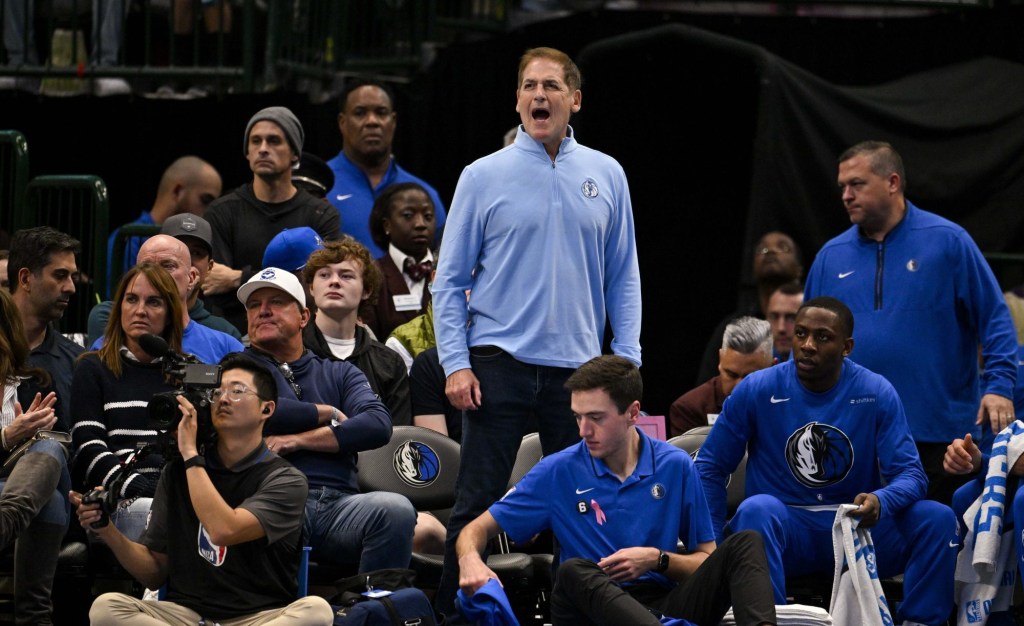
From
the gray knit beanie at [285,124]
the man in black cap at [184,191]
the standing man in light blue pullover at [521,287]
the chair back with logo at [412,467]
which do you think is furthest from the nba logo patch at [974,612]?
the man in black cap at [184,191]

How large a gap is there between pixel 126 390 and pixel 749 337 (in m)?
3.02

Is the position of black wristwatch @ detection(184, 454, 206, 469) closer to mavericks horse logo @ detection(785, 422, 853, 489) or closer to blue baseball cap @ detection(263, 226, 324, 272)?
blue baseball cap @ detection(263, 226, 324, 272)

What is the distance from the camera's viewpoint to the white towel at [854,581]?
20.9ft

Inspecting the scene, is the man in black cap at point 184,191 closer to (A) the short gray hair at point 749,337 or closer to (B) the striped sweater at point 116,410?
(B) the striped sweater at point 116,410

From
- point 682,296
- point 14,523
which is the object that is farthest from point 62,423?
point 682,296

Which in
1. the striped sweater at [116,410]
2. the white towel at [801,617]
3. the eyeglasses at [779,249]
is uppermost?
the eyeglasses at [779,249]

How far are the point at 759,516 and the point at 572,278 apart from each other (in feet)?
4.29

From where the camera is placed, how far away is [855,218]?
7.74 m

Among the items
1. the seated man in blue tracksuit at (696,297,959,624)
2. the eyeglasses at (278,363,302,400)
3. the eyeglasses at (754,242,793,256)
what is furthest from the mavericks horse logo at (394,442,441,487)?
the eyeglasses at (754,242,793,256)

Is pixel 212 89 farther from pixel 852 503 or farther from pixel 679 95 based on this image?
pixel 852 503

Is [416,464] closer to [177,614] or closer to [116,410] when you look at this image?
[116,410]

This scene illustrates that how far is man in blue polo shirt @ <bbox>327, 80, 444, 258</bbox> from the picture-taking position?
9008 millimetres

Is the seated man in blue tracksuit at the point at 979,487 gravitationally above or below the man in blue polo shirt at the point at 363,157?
below

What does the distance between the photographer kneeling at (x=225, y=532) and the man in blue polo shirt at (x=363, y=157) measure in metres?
3.07
